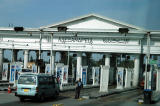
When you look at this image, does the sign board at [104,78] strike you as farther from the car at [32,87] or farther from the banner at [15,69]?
the car at [32,87]

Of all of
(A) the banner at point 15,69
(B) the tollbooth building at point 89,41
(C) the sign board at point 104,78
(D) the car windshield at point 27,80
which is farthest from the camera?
(B) the tollbooth building at point 89,41

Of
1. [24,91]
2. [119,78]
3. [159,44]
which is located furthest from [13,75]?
[159,44]

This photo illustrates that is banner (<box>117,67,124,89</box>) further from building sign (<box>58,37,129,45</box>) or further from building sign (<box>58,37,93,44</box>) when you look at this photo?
building sign (<box>58,37,93,44</box>)

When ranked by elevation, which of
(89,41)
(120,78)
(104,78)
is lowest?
(120,78)

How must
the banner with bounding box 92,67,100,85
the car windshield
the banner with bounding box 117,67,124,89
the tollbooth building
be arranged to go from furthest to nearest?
the tollbooth building
the banner with bounding box 92,67,100,85
the banner with bounding box 117,67,124,89
the car windshield

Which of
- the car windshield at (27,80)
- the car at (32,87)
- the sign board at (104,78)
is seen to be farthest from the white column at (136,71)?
the car windshield at (27,80)

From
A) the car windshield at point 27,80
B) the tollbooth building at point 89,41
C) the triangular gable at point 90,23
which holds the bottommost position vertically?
the car windshield at point 27,80

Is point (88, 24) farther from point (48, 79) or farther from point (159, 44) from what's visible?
point (48, 79)

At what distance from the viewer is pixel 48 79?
2302 cm

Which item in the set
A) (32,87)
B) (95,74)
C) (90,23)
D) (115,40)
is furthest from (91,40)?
(32,87)

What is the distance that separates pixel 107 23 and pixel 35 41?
12115mm

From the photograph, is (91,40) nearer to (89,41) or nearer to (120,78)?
(89,41)

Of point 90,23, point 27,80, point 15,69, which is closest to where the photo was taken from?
point 27,80

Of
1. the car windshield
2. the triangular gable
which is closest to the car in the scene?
the car windshield
